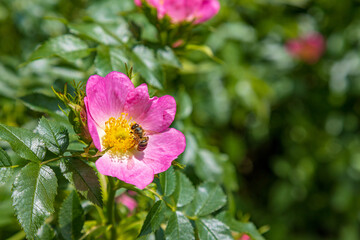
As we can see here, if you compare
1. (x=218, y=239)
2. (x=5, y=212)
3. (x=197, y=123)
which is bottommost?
(x=197, y=123)

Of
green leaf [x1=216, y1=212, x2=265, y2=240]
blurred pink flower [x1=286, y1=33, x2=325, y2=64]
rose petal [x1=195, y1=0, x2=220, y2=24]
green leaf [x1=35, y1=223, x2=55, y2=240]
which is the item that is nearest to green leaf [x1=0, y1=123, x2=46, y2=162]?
green leaf [x1=35, y1=223, x2=55, y2=240]

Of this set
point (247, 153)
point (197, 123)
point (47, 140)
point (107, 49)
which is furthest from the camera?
point (247, 153)

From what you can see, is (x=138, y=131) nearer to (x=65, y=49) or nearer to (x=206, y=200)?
(x=206, y=200)

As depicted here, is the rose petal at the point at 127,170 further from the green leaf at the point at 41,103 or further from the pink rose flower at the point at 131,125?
the green leaf at the point at 41,103

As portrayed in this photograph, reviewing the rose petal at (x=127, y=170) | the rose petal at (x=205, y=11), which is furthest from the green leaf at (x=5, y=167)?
the rose petal at (x=205, y=11)

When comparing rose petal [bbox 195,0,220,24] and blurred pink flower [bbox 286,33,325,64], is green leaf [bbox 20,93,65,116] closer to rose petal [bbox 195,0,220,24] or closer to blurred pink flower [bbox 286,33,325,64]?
rose petal [bbox 195,0,220,24]

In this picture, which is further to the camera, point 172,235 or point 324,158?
point 324,158

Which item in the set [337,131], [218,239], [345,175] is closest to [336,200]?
[345,175]

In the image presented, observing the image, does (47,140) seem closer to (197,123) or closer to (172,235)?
(172,235)
